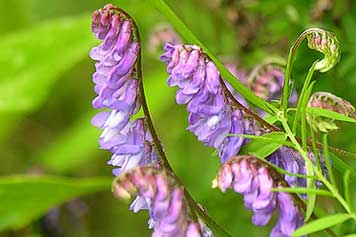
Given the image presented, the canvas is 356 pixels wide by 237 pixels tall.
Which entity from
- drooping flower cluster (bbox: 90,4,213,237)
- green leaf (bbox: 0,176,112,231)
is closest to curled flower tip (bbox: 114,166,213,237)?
drooping flower cluster (bbox: 90,4,213,237)

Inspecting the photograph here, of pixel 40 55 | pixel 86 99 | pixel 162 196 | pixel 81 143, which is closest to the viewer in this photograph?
pixel 162 196

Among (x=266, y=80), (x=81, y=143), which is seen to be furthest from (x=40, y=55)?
(x=266, y=80)

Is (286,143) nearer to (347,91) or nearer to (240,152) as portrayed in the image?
(240,152)

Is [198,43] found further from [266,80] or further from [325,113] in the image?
[266,80]

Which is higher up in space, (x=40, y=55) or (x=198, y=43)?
(x=40, y=55)

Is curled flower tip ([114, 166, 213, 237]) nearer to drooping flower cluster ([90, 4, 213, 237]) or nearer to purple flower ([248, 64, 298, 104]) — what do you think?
drooping flower cluster ([90, 4, 213, 237])

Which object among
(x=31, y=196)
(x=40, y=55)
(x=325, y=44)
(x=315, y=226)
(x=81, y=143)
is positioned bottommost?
(x=315, y=226)
